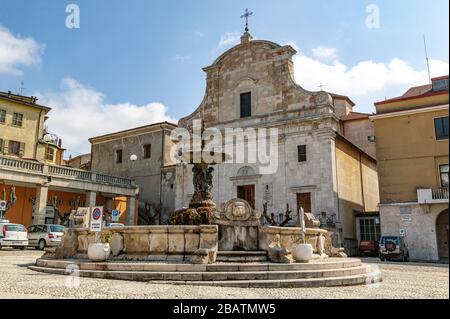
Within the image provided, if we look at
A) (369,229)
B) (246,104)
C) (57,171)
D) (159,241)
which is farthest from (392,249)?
(57,171)

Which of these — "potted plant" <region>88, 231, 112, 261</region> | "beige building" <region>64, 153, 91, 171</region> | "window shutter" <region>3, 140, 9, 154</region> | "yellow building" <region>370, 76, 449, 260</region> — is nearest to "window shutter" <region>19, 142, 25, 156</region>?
"window shutter" <region>3, 140, 9, 154</region>

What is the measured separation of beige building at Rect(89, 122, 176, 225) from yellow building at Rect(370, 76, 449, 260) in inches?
690

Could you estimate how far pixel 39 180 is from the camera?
2756 cm

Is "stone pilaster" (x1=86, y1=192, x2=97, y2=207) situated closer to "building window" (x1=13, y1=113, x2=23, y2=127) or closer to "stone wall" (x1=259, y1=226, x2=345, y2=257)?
"building window" (x1=13, y1=113, x2=23, y2=127)

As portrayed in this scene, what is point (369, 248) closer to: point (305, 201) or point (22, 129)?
point (305, 201)

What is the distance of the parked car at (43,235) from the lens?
2264 cm

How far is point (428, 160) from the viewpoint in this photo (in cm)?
2427

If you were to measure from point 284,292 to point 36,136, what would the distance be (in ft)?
109

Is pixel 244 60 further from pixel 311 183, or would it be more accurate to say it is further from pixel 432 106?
pixel 432 106

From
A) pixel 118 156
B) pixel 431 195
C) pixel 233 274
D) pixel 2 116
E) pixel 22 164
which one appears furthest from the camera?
pixel 118 156

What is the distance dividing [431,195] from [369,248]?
556cm

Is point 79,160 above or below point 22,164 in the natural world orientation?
above

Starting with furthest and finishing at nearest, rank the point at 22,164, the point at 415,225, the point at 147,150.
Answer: the point at 147,150
the point at 22,164
the point at 415,225

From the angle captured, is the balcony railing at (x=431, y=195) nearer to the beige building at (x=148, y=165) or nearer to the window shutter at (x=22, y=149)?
the beige building at (x=148, y=165)
